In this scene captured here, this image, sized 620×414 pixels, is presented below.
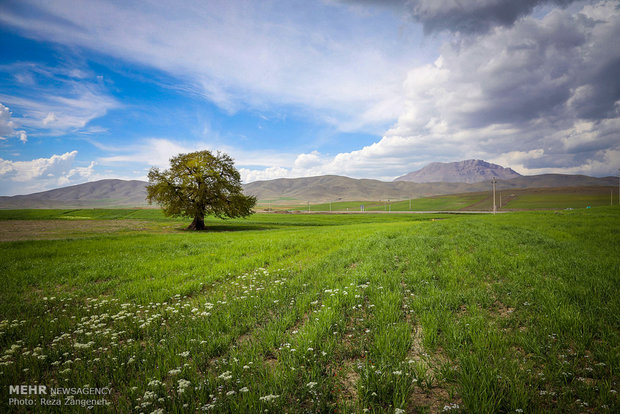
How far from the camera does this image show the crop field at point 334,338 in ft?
13.2

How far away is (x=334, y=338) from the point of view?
5.61 metres

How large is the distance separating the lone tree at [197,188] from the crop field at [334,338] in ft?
107

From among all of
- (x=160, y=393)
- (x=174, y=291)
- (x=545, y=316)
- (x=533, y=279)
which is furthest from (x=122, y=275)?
(x=533, y=279)

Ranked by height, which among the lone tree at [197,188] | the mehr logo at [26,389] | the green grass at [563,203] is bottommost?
the green grass at [563,203]

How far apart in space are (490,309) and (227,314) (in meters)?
7.39

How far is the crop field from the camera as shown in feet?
13.2

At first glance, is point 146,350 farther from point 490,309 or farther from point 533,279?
point 533,279

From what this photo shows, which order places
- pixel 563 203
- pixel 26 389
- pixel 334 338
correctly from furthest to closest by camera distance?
pixel 563 203 → pixel 334 338 → pixel 26 389

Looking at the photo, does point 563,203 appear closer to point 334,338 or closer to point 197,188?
point 197,188

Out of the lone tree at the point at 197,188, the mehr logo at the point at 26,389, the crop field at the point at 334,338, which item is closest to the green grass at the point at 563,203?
the lone tree at the point at 197,188

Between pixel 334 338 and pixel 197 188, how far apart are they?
43547mm

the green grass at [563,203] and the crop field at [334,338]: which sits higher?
the crop field at [334,338]

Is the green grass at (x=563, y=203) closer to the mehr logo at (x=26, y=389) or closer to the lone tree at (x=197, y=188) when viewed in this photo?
the lone tree at (x=197, y=188)

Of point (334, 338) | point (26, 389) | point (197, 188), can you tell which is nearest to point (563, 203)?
point (197, 188)
